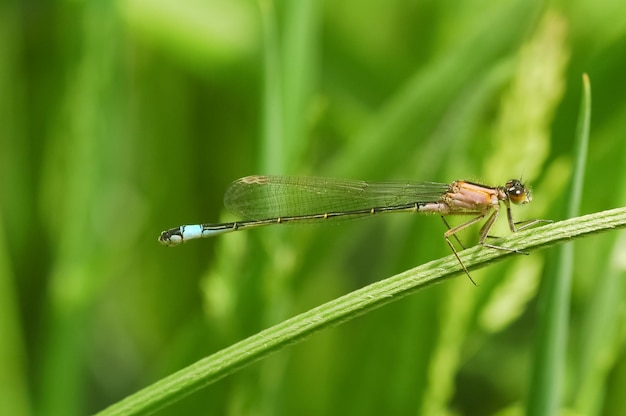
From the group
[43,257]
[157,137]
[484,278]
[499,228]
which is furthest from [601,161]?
[43,257]

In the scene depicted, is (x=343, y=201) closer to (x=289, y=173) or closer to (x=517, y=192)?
(x=289, y=173)

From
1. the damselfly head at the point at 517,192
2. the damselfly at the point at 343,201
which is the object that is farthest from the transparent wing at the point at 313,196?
the damselfly head at the point at 517,192

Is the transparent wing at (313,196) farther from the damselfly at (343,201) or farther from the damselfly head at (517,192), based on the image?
the damselfly head at (517,192)

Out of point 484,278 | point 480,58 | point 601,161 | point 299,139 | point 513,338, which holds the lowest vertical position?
point 513,338

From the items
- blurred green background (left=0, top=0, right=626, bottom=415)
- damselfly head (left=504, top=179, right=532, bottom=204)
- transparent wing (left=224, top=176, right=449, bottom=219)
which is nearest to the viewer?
blurred green background (left=0, top=0, right=626, bottom=415)

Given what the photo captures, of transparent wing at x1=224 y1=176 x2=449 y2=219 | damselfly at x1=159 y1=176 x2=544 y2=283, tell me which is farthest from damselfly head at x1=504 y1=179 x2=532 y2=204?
transparent wing at x1=224 y1=176 x2=449 y2=219

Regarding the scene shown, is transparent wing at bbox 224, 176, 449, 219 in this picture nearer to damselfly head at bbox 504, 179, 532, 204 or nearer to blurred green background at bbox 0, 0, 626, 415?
blurred green background at bbox 0, 0, 626, 415

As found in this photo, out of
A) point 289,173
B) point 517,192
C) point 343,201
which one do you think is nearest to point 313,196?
point 343,201

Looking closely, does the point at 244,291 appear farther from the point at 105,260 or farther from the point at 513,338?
the point at 513,338
